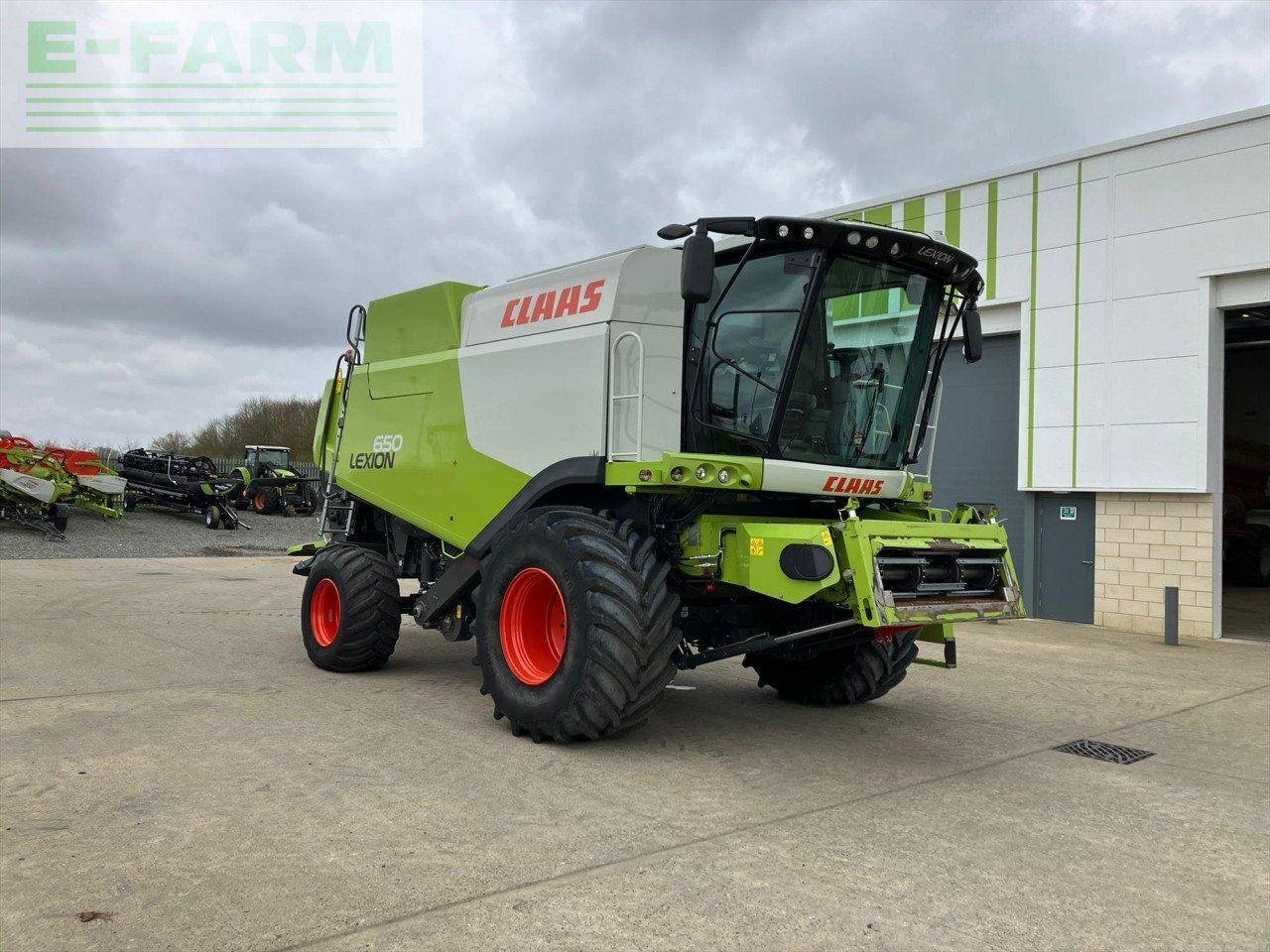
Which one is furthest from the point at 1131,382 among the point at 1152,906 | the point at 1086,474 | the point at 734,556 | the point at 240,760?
the point at 240,760

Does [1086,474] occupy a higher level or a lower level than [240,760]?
higher

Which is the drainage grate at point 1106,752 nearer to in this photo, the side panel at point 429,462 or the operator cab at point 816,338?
the operator cab at point 816,338

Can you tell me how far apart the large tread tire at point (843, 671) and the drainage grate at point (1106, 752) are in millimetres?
1097

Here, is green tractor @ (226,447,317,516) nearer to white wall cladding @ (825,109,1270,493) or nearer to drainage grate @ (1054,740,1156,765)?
white wall cladding @ (825,109,1270,493)

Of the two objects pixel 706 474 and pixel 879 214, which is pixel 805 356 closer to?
pixel 706 474

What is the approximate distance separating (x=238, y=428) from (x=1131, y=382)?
42332mm

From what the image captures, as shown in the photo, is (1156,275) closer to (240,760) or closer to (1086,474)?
(1086,474)

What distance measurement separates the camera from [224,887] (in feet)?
11.1

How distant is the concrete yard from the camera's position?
3203mm

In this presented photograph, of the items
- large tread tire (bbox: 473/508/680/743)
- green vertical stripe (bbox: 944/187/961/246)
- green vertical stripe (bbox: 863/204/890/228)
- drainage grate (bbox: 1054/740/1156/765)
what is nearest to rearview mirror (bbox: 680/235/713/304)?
large tread tire (bbox: 473/508/680/743)

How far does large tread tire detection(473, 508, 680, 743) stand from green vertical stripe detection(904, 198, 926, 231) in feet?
36.4

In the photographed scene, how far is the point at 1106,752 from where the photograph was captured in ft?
19.1

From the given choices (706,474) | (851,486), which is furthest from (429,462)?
(851,486)

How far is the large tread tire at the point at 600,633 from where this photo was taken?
5.01 meters
